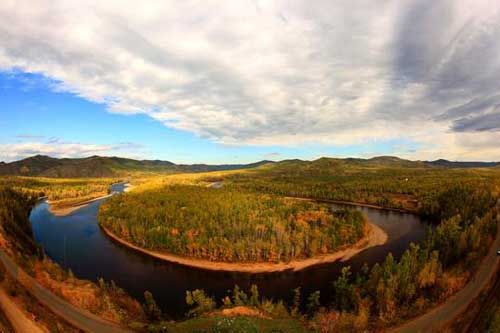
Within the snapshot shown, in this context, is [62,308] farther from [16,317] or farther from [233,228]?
[233,228]

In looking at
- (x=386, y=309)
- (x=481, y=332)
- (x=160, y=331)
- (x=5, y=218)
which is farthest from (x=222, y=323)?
(x=5, y=218)

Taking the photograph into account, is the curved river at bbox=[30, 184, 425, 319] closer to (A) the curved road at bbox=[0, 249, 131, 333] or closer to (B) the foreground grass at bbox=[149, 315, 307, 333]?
(A) the curved road at bbox=[0, 249, 131, 333]

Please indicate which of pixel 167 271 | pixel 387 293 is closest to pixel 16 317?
pixel 167 271

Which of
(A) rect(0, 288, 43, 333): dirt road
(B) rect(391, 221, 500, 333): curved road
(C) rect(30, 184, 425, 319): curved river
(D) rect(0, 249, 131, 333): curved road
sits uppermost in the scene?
(A) rect(0, 288, 43, 333): dirt road

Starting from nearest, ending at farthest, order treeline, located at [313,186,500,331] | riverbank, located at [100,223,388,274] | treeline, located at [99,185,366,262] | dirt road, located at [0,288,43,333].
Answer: dirt road, located at [0,288,43,333] < treeline, located at [313,186,500,331] < riverbank, located at [100,223,388,274] < treeline, located at [99,185,366,262]

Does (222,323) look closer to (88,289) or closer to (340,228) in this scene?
(88,289)

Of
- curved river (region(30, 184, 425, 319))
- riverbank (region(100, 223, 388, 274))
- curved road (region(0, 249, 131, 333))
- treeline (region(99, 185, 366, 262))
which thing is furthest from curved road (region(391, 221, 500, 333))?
curved road (region(0, 249, 131, 333))

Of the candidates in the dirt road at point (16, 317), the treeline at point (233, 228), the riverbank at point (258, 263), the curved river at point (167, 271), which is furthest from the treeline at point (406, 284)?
the dirt road at point (16, 317)
